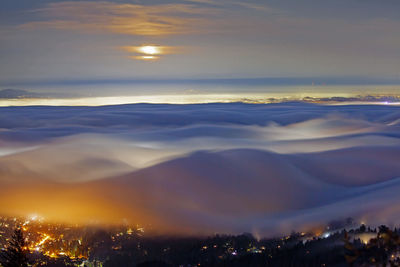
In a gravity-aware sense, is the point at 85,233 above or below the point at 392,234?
below

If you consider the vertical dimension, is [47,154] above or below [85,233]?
above

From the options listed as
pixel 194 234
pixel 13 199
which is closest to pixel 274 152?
pixel 194 234

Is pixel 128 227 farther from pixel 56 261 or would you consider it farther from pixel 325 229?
pixel 325 229

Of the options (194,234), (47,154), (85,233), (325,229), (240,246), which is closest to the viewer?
(325,229)

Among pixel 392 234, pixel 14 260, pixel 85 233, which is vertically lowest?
pixel 85 233

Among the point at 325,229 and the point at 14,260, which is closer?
the point at 14,260

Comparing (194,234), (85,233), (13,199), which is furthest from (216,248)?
(13,199)

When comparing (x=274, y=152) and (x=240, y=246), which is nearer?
(x=240, y=246)

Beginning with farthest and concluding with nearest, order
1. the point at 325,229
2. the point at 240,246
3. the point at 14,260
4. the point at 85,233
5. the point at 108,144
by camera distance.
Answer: the point at 108,144
the point at 85,233
the point at 240,246
the point at 325,229
the point at 14,260

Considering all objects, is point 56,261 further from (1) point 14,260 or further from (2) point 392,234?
(2) point 392,234
